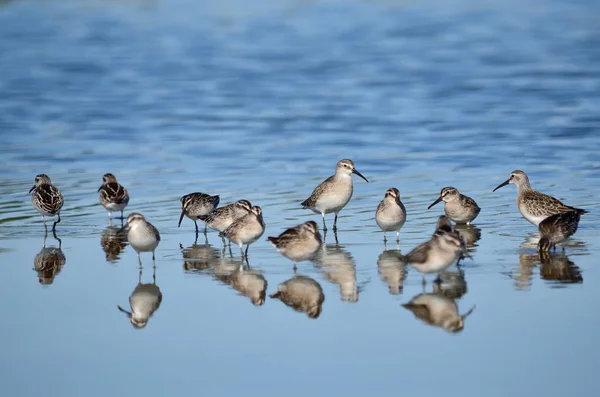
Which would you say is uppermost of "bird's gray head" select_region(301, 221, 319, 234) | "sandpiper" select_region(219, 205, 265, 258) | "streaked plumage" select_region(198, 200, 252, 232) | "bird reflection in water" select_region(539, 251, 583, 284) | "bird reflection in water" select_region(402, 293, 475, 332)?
"streaked plumage" select_region(198, 200, 252, 232)

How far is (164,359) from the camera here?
9.93 metres

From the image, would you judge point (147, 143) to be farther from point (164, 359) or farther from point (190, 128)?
point (164, 359)

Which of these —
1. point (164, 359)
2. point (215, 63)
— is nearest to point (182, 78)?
point (215, 63)

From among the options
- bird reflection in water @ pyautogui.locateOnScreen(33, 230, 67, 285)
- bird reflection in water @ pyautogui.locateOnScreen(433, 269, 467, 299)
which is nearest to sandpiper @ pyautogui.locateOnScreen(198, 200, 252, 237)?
bird reflection in water @ pyautogui.locateOnScreen(33, 230, 67, 285)

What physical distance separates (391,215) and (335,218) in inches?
81.4

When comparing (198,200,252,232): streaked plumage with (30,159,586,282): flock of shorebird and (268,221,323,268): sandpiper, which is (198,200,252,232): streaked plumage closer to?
(30,159,586,282): flock of shorebird

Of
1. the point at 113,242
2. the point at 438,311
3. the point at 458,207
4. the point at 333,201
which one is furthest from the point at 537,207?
the point at 113,242

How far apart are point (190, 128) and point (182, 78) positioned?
8.23 metres

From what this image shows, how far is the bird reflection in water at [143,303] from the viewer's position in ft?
36.5

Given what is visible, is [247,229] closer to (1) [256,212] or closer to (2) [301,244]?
(1) [256,212]

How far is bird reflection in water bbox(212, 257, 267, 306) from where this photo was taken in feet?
39.0

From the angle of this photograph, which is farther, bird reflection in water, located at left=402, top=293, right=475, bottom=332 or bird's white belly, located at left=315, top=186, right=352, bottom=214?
bird's white belly, located at left=315, top=186, right=352, bottom=214

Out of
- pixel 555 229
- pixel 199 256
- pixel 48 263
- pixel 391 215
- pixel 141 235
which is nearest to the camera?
pixel 141 235

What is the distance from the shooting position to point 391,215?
46.9ft
